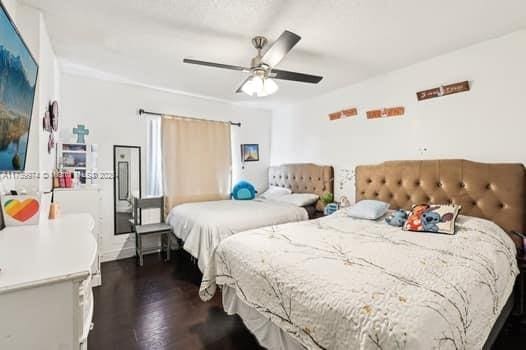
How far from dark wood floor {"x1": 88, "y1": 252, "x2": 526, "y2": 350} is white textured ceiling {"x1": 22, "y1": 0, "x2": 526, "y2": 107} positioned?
8.09ft

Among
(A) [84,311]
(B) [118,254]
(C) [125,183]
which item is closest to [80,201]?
(C) [125,183]

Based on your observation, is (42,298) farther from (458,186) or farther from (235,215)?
(458,186)

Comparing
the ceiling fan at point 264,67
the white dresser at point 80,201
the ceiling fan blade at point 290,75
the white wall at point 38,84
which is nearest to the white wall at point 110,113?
the white dresser at point 80,201

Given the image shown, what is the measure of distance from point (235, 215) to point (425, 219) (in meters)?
1.90

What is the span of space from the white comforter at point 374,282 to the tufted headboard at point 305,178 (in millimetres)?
1592

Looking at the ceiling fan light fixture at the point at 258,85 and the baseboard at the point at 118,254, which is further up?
the ceiling fan light fixture at the point at 258,85

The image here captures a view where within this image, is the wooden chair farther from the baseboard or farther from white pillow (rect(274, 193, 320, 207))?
white pillow (rect(274, 193, 320, 207))

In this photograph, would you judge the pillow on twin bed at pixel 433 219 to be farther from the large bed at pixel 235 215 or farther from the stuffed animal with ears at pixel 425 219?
the large bed at pixel 235 215

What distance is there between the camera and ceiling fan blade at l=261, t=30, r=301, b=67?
1766mm

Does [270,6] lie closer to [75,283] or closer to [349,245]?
[349,245]

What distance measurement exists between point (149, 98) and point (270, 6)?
8.80 ft

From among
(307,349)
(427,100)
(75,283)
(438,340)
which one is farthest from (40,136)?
(427,100)

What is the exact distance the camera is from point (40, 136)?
6.51 feet

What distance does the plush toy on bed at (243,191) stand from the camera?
14.0 ft
